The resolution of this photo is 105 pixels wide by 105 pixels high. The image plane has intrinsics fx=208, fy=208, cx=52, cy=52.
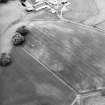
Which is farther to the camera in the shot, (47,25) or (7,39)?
(47,25)

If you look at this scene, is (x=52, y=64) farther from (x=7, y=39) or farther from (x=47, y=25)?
(x=7, y=39)

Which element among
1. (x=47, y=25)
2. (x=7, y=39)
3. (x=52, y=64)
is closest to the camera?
(x=52, y=64)

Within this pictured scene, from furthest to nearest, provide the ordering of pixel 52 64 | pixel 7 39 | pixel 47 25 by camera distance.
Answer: pixel 47 25, pixel 7 39, pixel 52 64

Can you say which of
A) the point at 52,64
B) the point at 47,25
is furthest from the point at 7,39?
the point at 52,64

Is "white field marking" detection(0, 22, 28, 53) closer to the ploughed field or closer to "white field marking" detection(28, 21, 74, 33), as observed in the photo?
the ploughed field

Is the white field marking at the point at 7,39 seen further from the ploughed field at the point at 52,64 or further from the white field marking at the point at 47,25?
the white field marking at the point at 47,25

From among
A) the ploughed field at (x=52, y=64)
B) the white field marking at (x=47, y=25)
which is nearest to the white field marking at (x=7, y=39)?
the ploughed field at (x=52, y=64)

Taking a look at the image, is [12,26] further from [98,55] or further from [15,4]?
[98,55]

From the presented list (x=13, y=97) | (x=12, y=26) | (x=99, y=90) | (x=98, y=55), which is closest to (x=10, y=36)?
(x=12, y=26)
